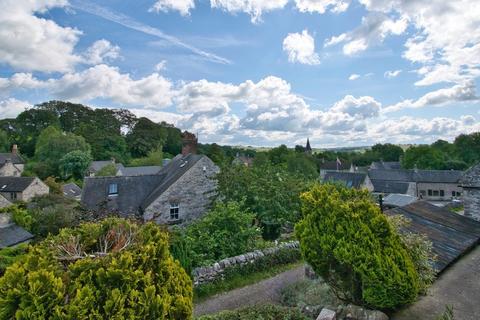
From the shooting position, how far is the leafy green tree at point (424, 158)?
6319cm

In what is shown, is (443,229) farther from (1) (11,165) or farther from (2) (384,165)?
(2) (384,165)

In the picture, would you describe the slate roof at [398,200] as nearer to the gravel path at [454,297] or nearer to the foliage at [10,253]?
the gravel path at [454,297]

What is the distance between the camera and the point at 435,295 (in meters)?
6.61

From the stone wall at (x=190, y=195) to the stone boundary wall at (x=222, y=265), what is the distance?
26.2ft

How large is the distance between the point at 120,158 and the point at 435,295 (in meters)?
68.4

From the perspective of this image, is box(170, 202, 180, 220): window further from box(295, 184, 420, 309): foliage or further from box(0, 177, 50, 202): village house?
box(0, 177, 50, 202): village house

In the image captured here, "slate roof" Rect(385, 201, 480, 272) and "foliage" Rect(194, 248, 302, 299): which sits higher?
"slate roof" Rect(385, 201, 480, 272)

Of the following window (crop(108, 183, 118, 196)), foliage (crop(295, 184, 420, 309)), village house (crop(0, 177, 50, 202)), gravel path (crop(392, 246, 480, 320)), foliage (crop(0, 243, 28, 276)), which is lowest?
foliage (crop(0, 243, 28, 276))

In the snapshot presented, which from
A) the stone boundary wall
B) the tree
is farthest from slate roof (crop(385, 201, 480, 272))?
the tree

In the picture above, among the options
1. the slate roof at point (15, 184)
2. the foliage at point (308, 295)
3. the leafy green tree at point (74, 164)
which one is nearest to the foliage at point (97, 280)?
the foliage at point (308, 295)

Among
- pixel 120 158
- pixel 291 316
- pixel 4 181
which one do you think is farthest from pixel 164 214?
pixel 120 158

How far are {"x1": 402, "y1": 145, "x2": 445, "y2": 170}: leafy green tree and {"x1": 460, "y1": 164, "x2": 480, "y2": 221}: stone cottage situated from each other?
177 feet

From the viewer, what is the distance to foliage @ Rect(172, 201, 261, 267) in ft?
37.2

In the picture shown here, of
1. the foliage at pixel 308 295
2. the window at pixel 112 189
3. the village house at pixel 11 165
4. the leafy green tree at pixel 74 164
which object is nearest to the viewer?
the foliage at pixel 308 295
